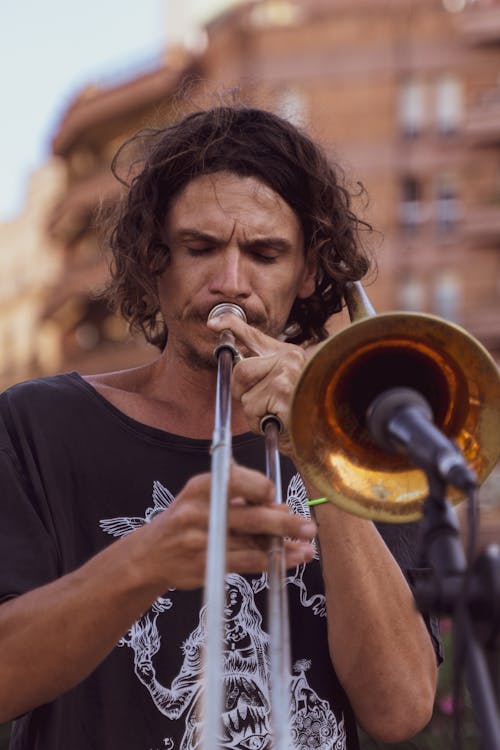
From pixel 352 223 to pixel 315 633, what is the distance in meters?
1.41

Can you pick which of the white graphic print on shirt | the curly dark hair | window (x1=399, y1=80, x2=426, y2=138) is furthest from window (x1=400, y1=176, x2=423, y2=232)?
the white graphic print on shirt

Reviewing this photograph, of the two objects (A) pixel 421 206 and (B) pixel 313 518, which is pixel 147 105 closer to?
(A) pixel 421 206


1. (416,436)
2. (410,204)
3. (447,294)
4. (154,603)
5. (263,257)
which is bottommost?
(416,436)

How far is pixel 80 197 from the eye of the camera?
113ft

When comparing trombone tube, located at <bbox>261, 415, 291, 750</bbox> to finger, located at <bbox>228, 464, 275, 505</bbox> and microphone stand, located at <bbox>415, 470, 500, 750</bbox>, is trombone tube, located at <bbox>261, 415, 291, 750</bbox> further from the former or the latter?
microphone stand, located at <bbox>415, 470, 500, 750</bbox>

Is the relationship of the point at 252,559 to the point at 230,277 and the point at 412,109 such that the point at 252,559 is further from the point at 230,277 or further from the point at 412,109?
the point at 412,109

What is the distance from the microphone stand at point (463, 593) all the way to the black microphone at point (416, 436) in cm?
3

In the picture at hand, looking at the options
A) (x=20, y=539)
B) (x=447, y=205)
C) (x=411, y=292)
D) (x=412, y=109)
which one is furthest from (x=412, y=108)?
(x=20, y=539)

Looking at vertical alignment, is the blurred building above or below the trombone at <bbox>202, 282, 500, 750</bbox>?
above

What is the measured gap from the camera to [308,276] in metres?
3.71

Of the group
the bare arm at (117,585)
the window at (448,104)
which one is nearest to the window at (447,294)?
the window at (448,104)

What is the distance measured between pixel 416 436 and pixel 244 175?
1.62 meters

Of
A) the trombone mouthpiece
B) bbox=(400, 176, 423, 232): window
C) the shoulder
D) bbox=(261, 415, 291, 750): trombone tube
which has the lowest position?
bbox=(261, 415, 291, 750): trombone tube

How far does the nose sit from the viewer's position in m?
3.24
